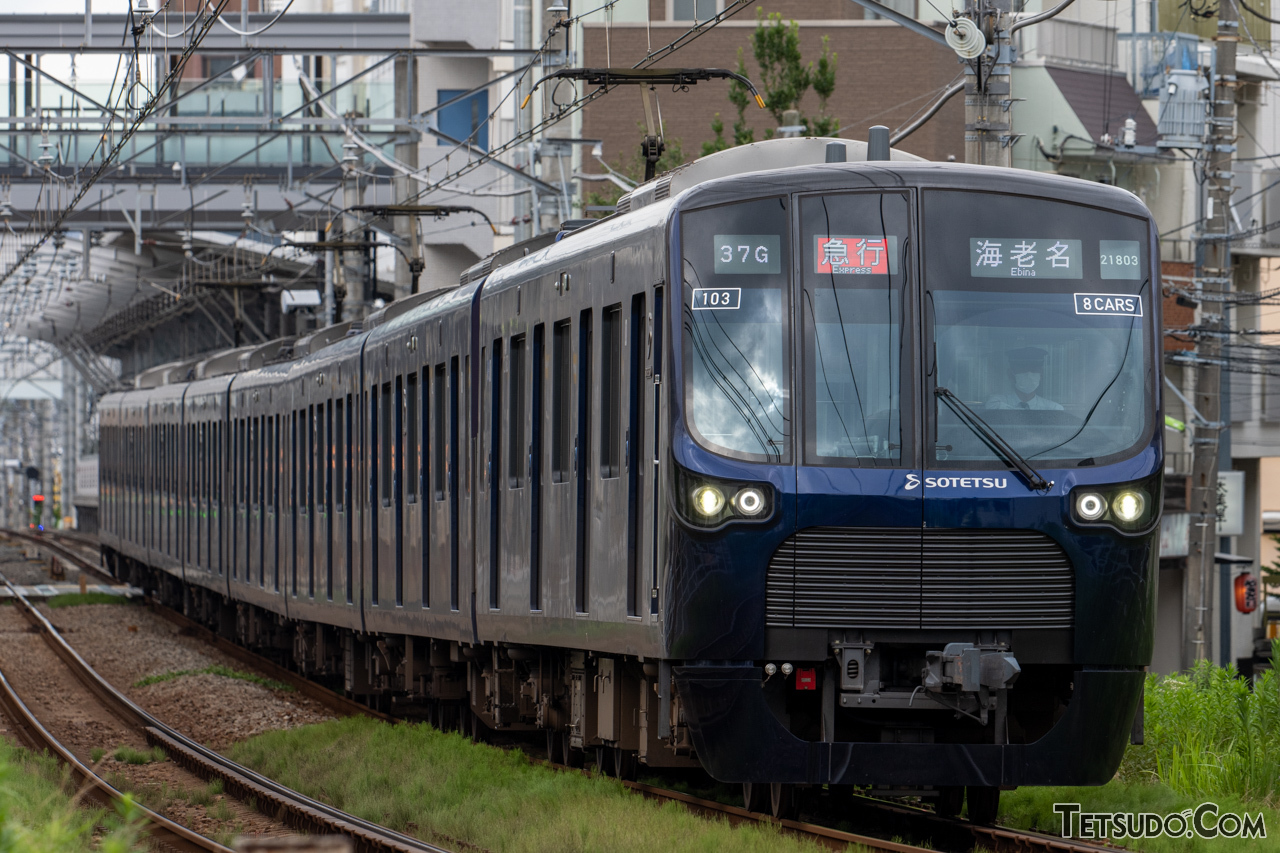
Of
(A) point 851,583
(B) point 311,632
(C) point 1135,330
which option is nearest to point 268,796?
(A) point 851,583

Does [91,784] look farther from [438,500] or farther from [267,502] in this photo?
[267,502]

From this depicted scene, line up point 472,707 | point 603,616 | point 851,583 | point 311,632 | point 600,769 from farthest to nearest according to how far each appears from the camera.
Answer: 1. point 311,632
2. point 472,707
3. point 600,769
4. point 603,616
5. point 851,583

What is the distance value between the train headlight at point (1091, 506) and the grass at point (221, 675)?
1380cm

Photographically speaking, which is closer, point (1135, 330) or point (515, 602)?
point (1135, 330)

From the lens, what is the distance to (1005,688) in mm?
9008

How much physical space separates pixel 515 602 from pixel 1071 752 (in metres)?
4.32

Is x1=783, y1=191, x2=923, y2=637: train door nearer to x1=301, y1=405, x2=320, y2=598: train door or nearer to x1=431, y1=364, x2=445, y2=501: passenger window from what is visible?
x1=431, y1=364, x2=445, y2=501: passenger window

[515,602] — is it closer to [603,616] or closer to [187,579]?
[603,616]

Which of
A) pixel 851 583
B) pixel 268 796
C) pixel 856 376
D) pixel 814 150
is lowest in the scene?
pixel 268 796

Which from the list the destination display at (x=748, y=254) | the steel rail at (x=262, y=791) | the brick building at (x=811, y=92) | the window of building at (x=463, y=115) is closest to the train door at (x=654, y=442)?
the destination display at (x=748, y=254)

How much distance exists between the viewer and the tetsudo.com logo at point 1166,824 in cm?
930

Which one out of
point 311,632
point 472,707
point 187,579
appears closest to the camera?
Answer: point 472,707

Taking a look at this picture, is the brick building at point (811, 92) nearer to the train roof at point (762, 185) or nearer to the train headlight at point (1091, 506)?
the train roof at point (762, 185)

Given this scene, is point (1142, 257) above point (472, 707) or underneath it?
above
